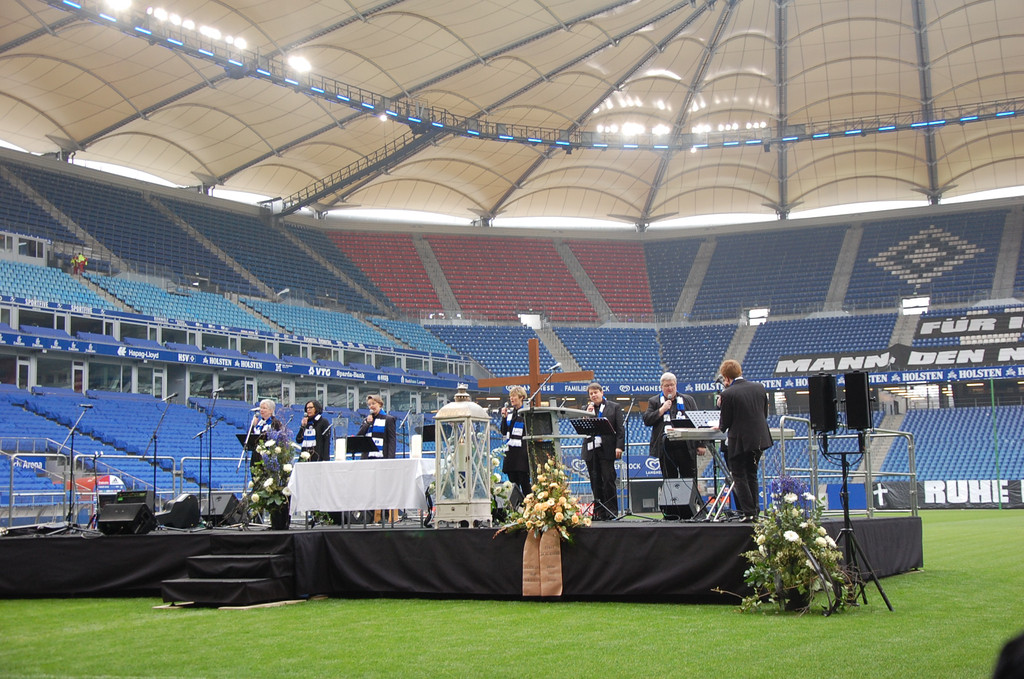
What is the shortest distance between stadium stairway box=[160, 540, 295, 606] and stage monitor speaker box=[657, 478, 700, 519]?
4309mm

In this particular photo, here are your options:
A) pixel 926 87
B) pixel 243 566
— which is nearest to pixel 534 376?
pixel 243 566

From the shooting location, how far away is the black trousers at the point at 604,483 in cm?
1240

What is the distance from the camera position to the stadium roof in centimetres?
3086

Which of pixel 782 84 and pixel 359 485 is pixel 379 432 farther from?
pixel 782 84

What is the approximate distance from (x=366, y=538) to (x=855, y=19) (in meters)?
30.4

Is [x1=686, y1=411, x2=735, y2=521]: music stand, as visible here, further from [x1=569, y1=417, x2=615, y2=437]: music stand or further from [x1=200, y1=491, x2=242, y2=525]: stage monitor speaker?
[x1=200, y1=491, x2=242, y2=525]: stage monitor speaker

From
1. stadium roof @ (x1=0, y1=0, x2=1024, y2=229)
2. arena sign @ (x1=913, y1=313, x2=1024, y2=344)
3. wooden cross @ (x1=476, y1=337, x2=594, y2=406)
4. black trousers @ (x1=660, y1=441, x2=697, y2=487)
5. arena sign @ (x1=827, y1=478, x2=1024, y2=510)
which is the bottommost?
arena sign @ (x1=827, y1=478, x2=1024, y2=510)

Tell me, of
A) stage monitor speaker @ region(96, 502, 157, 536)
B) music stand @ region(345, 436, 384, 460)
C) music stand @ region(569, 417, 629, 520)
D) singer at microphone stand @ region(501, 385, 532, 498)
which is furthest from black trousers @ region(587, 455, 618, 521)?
stage monitor speaker @ region(96, 502, 157, 536)

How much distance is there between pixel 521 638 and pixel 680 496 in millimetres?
3847

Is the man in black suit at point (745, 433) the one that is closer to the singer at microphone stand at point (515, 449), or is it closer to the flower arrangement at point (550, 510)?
the flower arrangement at point (550, 510)

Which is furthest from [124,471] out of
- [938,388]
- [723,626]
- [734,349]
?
[938,388]

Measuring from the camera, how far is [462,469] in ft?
Result: 36.8

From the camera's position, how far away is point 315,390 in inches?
1601

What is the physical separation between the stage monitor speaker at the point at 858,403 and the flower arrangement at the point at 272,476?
6.62 meters
